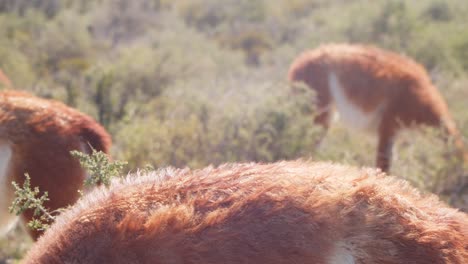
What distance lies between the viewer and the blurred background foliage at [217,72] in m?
5.89

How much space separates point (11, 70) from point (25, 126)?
6787 millimetres

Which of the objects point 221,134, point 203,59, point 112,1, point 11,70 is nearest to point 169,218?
point 221,134

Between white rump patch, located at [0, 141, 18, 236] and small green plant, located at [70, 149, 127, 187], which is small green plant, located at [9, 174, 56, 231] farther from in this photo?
Answer: white rump patch, located at [0, 141, 18, 236]

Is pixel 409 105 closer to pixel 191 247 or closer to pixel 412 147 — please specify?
pixel 412 147

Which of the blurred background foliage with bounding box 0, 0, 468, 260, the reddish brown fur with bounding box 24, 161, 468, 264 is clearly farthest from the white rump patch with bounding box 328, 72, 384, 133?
the reddish brown fur with bounding box 24, 161, 468, 264

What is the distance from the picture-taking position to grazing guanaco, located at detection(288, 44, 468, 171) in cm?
683

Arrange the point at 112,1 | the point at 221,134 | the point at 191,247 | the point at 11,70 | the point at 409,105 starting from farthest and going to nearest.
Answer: the point at 112,1 < the point at 11,70 < the point at 409,105 < the point at 221,134 < the point at 191,247

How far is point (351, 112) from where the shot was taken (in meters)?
7.36

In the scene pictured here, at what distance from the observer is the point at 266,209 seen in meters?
1.82

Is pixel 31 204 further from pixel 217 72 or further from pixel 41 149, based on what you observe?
pixel 217 72

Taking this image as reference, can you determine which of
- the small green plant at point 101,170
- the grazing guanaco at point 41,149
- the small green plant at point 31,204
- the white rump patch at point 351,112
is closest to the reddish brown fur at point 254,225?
the small green plant at point 31,204

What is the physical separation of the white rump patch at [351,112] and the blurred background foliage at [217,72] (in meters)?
0.27

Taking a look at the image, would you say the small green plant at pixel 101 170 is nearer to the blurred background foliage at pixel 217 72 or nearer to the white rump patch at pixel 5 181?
the white rump patch at pixel 5 181

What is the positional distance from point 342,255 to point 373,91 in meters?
5.64
